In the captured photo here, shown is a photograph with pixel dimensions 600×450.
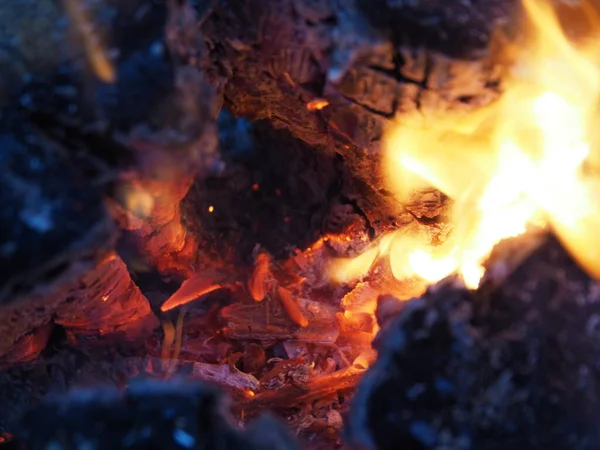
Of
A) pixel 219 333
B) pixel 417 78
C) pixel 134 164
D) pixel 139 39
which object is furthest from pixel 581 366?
pixel 219 333

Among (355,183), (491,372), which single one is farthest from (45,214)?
(355,183)

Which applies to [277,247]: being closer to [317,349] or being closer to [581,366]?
[317,349]

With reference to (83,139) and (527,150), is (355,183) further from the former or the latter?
(83,139)

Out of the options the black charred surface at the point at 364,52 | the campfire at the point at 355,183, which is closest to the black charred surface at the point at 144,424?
the campfire at the point at 355,183

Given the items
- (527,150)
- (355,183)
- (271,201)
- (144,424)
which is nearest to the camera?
(144,424)

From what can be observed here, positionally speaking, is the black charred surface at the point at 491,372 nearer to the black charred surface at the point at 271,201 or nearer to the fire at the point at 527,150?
the fire at the point at 527,150

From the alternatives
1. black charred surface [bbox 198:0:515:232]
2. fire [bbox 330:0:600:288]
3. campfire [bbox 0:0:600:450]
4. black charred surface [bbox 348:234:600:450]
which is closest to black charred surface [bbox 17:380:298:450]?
campfire [bbox 0:0:600:450]
